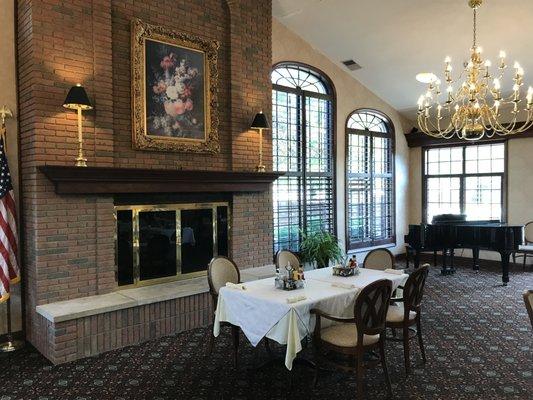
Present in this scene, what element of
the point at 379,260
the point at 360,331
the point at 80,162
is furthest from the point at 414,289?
the point at 80,162

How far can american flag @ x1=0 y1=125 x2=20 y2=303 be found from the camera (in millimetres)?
4457

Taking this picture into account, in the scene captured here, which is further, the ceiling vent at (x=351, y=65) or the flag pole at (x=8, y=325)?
the ceiling vent at (x=351, y=65)

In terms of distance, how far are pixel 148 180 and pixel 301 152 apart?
3452 millimetres

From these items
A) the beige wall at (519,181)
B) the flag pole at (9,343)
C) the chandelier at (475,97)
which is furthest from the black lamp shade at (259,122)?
the beige wall at (519,181)

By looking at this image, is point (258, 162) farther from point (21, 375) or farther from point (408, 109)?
point (408, 109)

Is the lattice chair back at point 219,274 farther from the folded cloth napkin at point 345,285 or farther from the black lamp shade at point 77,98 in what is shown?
the black lamp shade at point 77,98

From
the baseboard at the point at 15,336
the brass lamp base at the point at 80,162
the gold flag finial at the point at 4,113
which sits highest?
the gold flag finial at the point at 4,113

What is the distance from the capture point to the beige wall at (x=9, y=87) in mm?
4758

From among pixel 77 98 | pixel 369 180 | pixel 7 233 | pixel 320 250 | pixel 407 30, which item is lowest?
pixel 320 250

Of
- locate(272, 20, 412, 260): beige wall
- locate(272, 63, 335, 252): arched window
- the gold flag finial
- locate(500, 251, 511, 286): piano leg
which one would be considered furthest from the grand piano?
the gold flag finial

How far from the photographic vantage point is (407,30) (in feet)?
22.6

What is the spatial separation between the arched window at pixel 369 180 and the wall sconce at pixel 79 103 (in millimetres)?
5351

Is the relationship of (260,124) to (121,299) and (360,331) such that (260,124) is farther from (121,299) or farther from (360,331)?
(360,331)

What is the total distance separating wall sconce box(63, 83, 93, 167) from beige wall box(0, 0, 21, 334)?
0.70 meters
